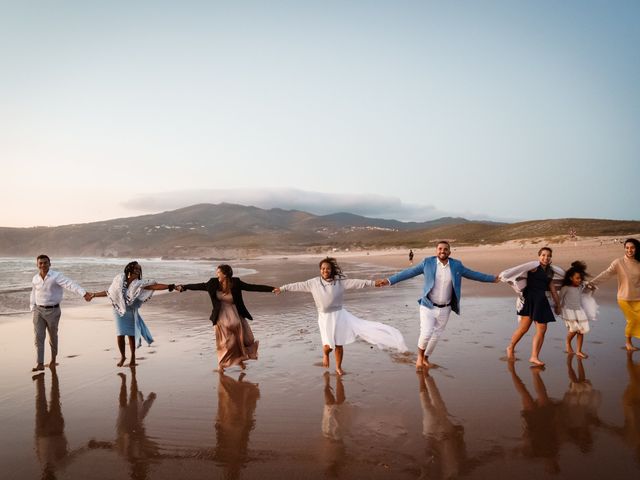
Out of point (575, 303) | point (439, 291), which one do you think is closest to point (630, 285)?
point (575, 303)

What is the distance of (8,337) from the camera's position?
32.9 ft

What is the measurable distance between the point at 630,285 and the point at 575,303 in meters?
1.28

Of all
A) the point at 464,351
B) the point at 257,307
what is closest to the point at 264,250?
the point at 257,307

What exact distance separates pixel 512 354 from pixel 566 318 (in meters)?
1.32

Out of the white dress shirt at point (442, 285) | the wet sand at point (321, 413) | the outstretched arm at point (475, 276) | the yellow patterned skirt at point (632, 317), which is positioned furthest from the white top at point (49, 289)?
the yellow patterned skirt at point (632, 317)

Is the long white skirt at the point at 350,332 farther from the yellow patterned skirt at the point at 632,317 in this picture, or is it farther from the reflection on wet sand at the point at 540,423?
the yellow patterned skirt at the point at 632,317

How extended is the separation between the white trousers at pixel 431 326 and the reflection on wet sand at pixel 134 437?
169 inches

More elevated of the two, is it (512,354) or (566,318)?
(566,318)

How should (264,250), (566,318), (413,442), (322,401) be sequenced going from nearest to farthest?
(413,442), (322,401), (566,318), (264,250)

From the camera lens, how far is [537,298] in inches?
298

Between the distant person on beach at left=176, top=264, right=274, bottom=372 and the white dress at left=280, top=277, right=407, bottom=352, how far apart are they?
0.94 m

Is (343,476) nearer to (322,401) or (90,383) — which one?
(322,401)

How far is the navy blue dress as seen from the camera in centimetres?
748

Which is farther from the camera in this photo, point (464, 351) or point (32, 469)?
point (464, 351)
